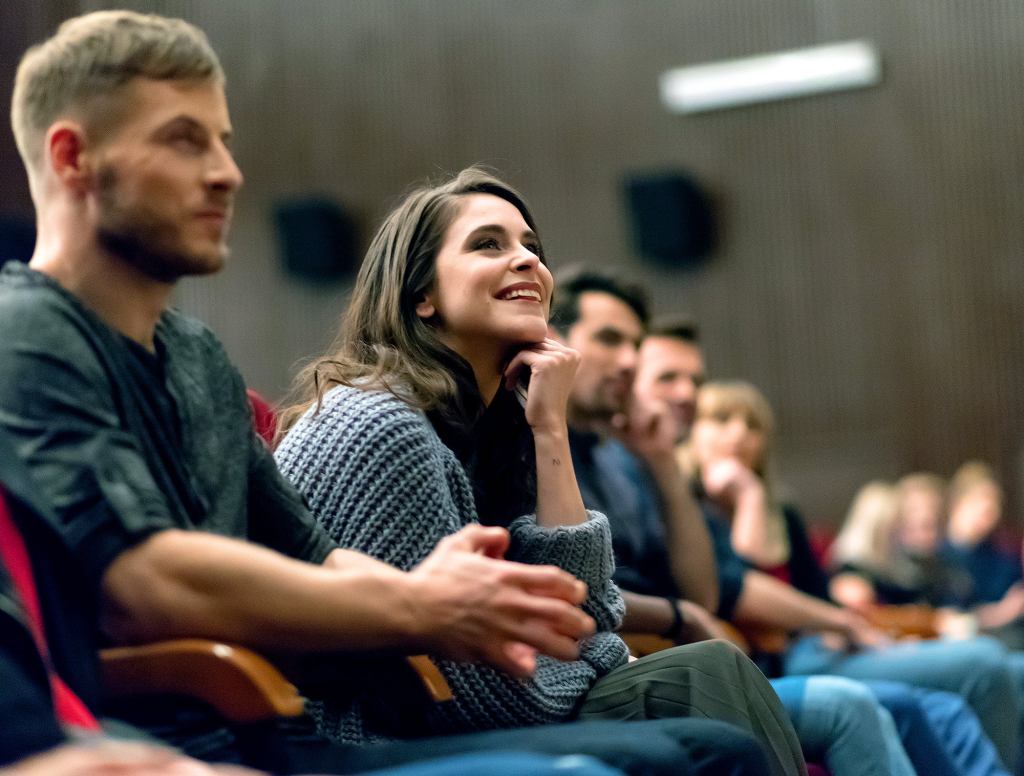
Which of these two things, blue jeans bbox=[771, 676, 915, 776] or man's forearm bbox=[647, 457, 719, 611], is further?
man's forearm bbox=[647, 457, 719, 611]

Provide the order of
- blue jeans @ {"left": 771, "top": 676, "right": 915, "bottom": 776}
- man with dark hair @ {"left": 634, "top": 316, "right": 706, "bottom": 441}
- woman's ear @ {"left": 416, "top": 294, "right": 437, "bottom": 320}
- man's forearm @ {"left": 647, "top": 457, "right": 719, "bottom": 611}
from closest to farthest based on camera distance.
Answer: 1. woman's ear @ {"left": 416, "top": 294, "right": 437, "bottom": 320}
2. blue jeans @ {"left": 771, "top": 676, "right": 915, "bottom": 776}
3. man's forearm @ {"left": 647, "top": 457, "right": 719, "bottom": 611}
4. man with dark hair @ {"left": 634, "top": 316, "right": 706, "bottom": 441}

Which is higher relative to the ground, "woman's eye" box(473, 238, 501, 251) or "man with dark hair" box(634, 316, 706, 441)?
"woman's eye" box(473, 238, 501, 251)

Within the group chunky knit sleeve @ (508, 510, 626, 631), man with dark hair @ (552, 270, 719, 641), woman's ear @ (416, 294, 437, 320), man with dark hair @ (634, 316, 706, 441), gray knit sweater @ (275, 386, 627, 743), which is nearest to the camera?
gray knit sweater @ (275, 386, 627, 743)

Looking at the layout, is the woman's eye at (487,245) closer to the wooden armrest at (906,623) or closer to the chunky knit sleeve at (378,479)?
the chunky knit sleeve at (378,479)

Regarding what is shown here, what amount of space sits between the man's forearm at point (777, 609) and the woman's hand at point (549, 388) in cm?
124

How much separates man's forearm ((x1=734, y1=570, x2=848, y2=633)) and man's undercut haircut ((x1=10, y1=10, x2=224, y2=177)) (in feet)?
6.72

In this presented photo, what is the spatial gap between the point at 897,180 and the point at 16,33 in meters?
5.41

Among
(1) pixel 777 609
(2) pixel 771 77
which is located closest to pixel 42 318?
(1) pixel 777 609

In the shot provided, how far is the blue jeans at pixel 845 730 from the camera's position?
219 cm

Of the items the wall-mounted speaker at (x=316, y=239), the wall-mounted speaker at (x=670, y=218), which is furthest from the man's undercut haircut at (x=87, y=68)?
the wall-mounted speaker at (x=316, y=239)

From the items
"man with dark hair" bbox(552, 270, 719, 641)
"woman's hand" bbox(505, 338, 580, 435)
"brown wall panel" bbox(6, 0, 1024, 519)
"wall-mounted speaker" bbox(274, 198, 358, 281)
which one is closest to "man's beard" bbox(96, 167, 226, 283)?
"woman's hand" bbox(505, 338, 580, 435)

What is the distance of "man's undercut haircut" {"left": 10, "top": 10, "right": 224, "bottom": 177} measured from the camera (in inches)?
51.0

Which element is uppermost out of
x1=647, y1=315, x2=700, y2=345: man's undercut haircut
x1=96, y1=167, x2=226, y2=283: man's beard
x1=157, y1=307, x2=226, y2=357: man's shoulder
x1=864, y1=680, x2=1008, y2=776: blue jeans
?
x1=96, y1=167, x2=226, y2=283: man's beard

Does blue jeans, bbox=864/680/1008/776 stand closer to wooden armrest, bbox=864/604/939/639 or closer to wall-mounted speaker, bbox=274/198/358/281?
wooden armrest, bbox=864/604/939/639
